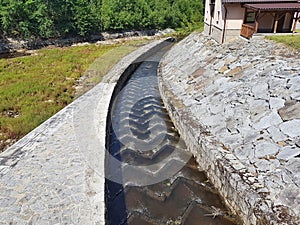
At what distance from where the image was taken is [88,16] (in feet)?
123

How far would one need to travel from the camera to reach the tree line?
1309 inches

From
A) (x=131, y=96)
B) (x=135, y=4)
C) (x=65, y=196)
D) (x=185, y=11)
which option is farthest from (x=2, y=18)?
(x=65, y=196)

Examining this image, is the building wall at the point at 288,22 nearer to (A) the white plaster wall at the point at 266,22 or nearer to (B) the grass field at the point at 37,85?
(A) the white plaster wall at the point at 266,22

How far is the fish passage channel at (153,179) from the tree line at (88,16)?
91.6 ft

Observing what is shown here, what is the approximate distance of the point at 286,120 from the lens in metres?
7.04

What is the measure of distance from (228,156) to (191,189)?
1.40 meters

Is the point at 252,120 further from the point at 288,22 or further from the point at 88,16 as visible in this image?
the point at 88,16

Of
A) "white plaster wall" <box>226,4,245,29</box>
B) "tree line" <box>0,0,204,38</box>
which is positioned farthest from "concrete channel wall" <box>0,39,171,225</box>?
"tree line" <box>0,0,204,38</box>

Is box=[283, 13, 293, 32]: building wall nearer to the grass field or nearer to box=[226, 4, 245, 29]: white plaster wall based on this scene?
box=[226, 4, 245, 29]: white plaster wall

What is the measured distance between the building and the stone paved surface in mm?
3400

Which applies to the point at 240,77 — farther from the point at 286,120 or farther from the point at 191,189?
the point at 191,189

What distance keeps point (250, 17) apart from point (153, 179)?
16081 millimetres

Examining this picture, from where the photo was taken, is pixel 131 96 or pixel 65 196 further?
pixel 131 96

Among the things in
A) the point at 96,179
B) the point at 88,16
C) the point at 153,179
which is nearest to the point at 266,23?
the point at 153,179
